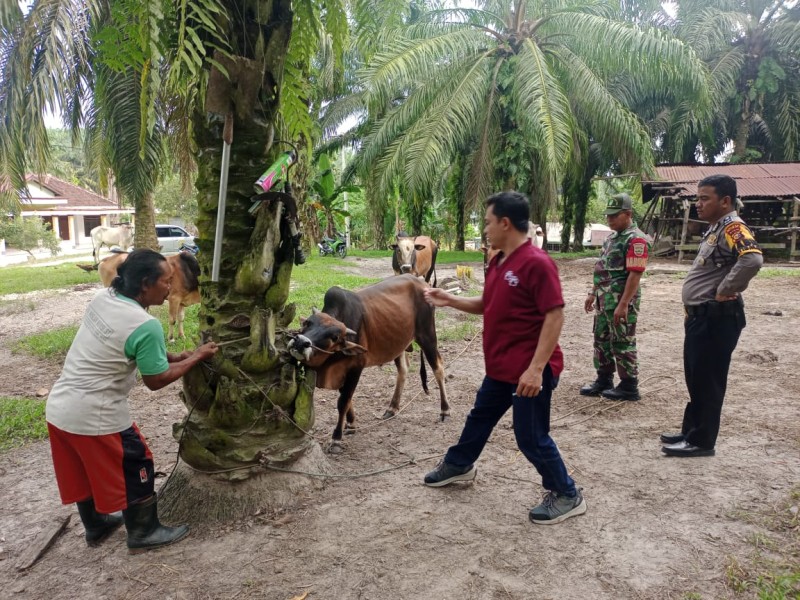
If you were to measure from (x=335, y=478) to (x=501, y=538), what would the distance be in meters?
1.27

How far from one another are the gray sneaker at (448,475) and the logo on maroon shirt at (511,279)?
1.37m

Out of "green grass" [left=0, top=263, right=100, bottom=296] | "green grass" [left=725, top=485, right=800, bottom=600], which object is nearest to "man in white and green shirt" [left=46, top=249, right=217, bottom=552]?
"green grass" [left=725, top=485, right=800, bottom=600]

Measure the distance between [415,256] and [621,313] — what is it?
7058 mm

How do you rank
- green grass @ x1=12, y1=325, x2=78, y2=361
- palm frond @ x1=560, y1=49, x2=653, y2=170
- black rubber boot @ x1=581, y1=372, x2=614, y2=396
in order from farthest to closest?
palm frond @ x1=560, y1=49, x2=653, y2=170
green grass @ x1=12, y1=325, x2=78, y2=361
black rubber boot @ x1=581, y1=372, x2=614, y2=396

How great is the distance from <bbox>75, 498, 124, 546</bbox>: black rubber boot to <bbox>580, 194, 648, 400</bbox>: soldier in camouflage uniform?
14.3 feet

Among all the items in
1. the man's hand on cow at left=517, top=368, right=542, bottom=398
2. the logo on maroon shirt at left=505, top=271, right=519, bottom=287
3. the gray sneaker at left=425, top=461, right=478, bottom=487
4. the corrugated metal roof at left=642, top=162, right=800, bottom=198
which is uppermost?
the corrugated metal roof at left=642, top=162, right=800, bottom=198

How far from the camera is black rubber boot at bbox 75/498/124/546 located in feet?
10.8

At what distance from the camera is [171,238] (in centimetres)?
2450

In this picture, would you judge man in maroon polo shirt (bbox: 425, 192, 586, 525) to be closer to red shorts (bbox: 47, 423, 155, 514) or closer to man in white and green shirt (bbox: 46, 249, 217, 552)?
man in white and green shirt (bbox: 46, 249, 217, 552)

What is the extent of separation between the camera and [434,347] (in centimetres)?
545

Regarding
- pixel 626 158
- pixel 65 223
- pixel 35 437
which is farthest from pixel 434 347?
pixel 65 223

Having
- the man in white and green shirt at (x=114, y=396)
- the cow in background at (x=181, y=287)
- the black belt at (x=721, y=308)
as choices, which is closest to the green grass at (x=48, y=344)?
the cow in background at (x=181, y=287)

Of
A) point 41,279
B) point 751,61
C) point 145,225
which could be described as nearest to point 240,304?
point 145,225

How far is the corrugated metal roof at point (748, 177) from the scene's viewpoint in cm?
1834
